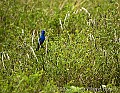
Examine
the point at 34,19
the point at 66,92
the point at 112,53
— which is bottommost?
the point at 66,92

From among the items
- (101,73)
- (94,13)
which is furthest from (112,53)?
(94,13)

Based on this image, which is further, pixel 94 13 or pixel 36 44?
pixel 94 13

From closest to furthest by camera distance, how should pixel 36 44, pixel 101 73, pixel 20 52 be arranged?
pixel 101 73
pixel 20 52
pixel 36 44

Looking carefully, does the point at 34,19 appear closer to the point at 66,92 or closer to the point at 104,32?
the point at 104,32

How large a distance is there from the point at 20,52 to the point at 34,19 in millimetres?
1569

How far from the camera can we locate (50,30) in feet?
17.4

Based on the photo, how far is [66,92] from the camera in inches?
141

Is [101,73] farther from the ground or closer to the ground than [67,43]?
closer to the ground

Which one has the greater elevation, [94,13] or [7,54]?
[94,13]

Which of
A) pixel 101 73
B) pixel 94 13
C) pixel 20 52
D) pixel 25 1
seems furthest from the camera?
pixel 25 1

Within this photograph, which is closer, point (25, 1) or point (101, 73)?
point (101, 73)

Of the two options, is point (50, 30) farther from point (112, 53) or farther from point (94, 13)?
point (112, 53)

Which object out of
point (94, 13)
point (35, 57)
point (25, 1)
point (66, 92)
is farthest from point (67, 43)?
point (25, 1)

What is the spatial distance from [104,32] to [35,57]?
89 cm
